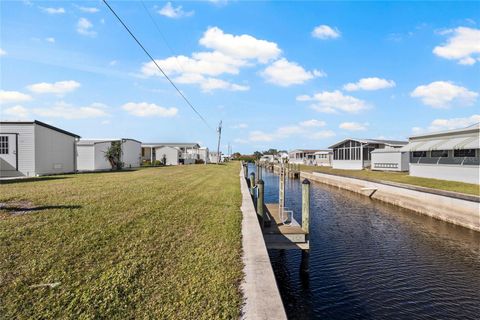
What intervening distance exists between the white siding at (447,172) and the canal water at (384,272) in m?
8.02

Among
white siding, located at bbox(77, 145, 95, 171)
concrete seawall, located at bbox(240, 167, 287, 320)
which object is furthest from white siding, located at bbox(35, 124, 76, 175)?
concrete seawall, located at bbox(240, 167, 287, 320)

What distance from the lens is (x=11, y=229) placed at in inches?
236

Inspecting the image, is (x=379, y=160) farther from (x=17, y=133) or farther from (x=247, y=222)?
(x=17, y=133)

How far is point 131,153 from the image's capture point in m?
38.1

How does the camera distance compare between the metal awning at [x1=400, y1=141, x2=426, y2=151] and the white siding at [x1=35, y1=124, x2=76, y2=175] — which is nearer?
the white siding at [x1=35, y1=124, x2=76, y2=175]

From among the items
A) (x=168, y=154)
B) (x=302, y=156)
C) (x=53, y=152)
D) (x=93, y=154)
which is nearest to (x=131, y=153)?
(x=93, y=154)

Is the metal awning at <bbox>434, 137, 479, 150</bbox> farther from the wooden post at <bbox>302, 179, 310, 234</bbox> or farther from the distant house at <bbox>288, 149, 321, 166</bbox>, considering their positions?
the distant house at <bbox>288, 149, 321, 166</bbox>

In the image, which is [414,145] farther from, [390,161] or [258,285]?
[258,285]

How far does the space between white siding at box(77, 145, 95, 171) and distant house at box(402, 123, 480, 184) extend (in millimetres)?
32247

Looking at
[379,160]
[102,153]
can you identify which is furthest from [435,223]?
→ [102,153]

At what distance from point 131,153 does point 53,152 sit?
1551 centimetres

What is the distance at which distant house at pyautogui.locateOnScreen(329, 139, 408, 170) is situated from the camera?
3931 cm

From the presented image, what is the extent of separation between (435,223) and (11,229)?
17505 mm

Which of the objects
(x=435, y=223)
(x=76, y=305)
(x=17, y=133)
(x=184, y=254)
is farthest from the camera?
(x=17, y=133)
